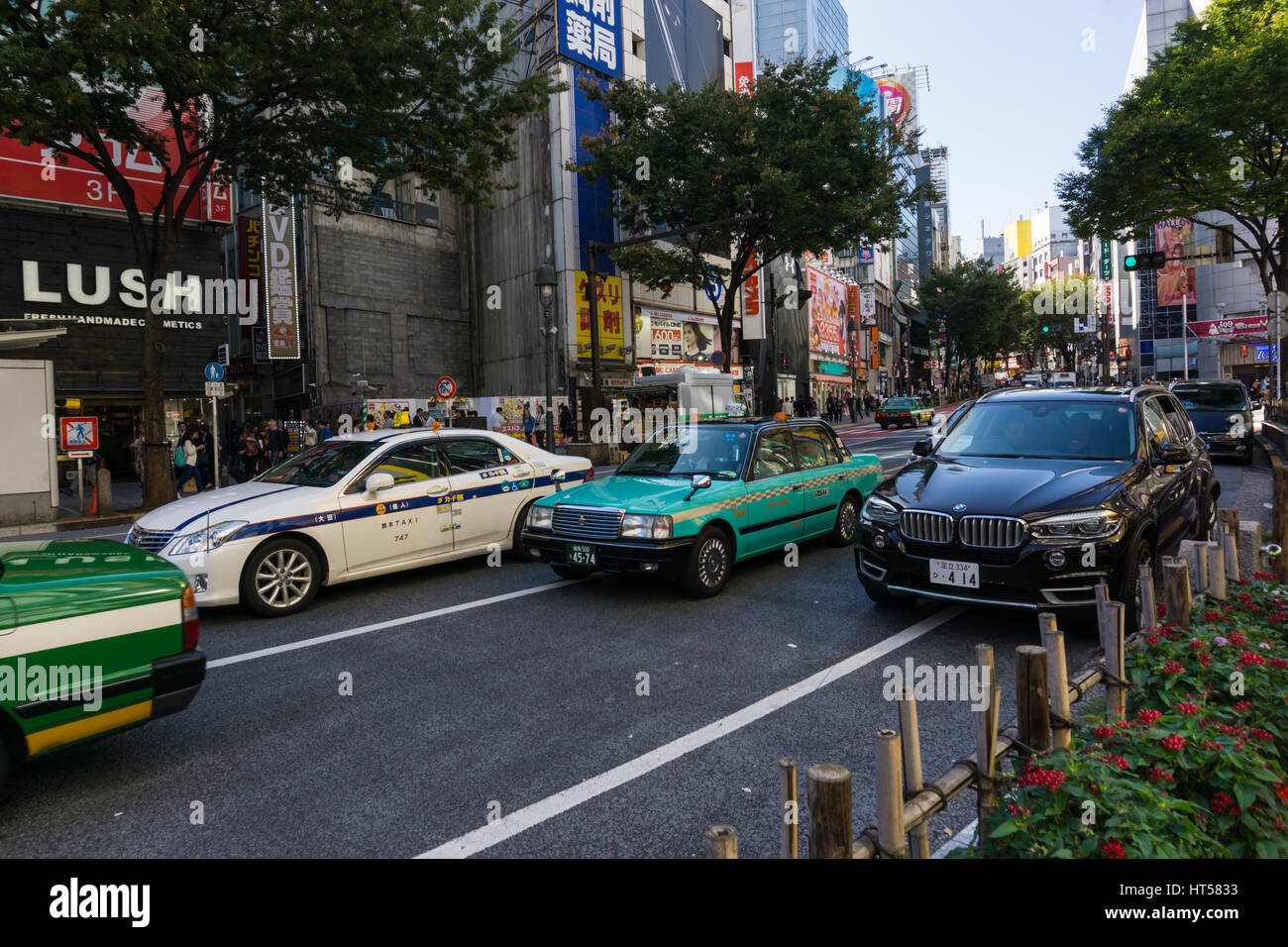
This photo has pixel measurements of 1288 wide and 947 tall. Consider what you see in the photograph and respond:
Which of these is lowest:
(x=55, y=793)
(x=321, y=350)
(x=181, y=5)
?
(x=55, y=793)

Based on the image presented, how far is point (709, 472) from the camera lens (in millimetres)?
7590

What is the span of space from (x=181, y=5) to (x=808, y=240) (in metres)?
→ 17.0

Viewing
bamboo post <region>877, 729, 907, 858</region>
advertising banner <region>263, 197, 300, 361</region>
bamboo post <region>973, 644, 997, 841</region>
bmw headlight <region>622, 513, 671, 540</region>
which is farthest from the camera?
advertising banner <region>263, 197, 300, 361</region>

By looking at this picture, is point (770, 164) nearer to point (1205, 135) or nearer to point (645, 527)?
point (1205, 135)

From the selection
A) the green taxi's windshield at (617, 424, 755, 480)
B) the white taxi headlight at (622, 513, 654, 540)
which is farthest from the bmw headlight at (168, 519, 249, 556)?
the green taxi's windshield at (617, 424, 755, 480)

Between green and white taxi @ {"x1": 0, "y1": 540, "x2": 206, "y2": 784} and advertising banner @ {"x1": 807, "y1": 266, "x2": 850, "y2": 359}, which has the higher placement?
advertising banner @ {"x1": 807, "y1": 266, "x2": 850, "y2": 359}

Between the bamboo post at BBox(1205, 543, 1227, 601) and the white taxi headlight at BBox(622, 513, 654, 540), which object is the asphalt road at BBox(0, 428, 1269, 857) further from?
the bamboo post at BBox(1205, 543, 1227, 601)

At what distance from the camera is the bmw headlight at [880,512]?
5793 mm

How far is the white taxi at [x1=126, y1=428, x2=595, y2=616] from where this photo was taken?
6414mm

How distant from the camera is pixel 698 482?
7242 mm

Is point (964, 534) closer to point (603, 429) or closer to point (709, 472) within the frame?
point (709, 472)

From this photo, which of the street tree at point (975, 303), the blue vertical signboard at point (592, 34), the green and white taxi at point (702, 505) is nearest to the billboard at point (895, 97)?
the street tree at point (975, 303)

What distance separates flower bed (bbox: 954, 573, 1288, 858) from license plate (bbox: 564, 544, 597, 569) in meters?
4.20
